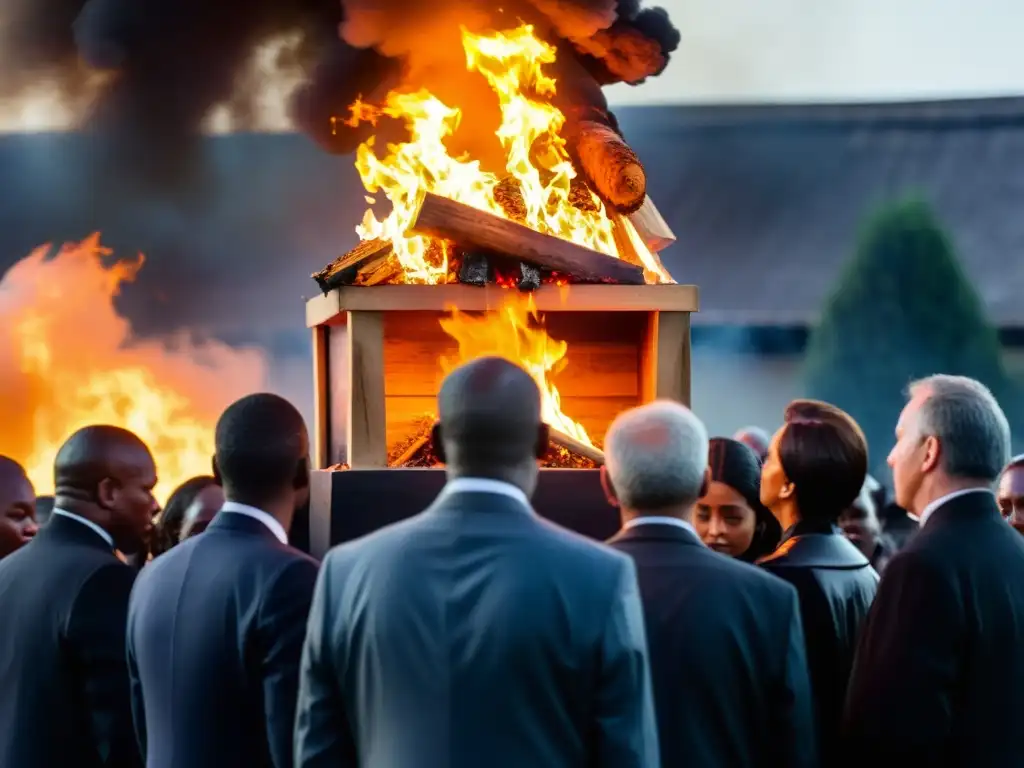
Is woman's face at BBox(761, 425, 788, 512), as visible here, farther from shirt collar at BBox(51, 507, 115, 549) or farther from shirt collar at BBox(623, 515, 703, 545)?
shirt collar at BBox(51, 507, 115, 549)

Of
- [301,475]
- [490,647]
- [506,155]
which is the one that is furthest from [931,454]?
[506,155]

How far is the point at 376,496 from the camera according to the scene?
15.7 feet

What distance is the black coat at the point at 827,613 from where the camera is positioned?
411 cm

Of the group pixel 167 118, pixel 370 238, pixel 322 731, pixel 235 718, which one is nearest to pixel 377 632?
pixel 322 731

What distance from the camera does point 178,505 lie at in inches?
248

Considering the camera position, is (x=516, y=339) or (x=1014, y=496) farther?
(x=1014, y=496)

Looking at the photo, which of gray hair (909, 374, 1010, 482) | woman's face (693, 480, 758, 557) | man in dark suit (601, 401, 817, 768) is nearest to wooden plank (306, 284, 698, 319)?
woman's face (693, 480, 758, 557)

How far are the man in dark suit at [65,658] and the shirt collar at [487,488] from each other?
1.37m

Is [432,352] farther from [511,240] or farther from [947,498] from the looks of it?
[947,498]

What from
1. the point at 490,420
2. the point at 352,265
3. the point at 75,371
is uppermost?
the point at 352,265

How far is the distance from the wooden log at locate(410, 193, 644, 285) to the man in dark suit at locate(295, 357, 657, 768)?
195 cm

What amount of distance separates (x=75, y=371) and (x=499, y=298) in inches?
239

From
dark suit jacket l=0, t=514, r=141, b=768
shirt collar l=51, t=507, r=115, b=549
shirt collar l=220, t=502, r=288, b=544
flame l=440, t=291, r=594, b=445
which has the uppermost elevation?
flame l=440, t=291, r=594, b=445

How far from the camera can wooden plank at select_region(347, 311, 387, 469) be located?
5.04 meters
